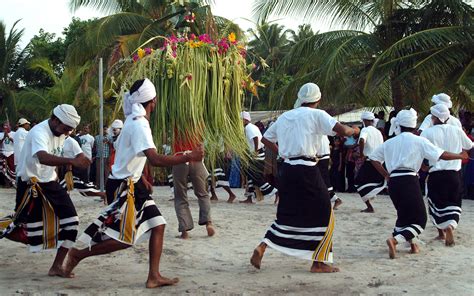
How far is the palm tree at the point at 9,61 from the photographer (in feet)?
82.5

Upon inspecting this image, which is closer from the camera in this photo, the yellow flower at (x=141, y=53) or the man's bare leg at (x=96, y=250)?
the man's bare leg at (x=96, y=250)

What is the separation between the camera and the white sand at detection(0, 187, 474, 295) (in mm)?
5809

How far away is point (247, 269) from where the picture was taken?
6.65m

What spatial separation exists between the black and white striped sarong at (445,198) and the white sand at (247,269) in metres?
0.29

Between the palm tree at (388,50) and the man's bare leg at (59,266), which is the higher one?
the palm tree at (388,50)

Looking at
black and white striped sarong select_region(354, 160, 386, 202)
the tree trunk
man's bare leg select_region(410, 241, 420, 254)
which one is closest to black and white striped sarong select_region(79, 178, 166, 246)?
man's bare leg select_region(410, 241, 420, 254)

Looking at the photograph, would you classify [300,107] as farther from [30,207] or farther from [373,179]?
[373,179]

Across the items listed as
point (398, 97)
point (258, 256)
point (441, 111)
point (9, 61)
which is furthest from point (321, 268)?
point (9, 61)

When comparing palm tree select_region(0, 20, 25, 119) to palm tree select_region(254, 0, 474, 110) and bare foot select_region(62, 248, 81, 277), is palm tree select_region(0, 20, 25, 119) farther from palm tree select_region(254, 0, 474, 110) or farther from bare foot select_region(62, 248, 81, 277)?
bare foot select_region(62, 248, 81, 277)

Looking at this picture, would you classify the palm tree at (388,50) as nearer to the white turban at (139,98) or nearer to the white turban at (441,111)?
the white turban at (441,111)

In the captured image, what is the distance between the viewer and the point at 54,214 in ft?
20.7

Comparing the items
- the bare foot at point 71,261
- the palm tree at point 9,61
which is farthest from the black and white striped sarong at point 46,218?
the palm tree at point 9,61

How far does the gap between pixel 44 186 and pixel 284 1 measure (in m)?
10.8

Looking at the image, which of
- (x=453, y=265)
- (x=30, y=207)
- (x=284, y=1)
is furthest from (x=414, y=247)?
(x=284, y=1)
